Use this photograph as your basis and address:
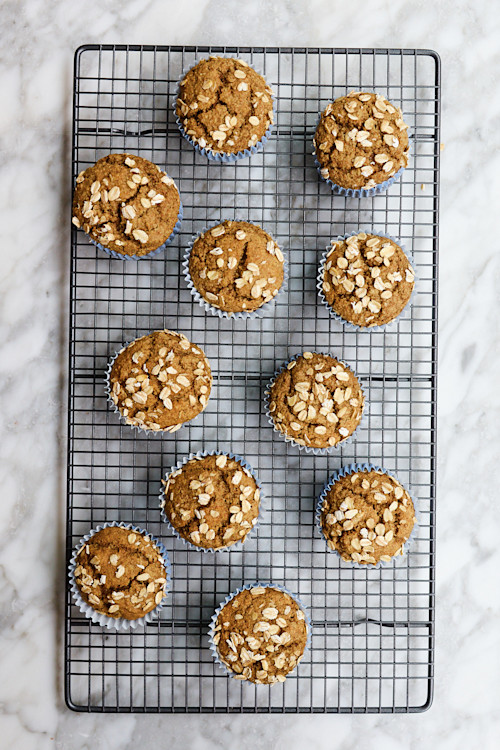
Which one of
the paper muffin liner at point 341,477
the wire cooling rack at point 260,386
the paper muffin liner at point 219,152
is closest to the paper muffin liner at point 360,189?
the wire cooling rack at point 260,386

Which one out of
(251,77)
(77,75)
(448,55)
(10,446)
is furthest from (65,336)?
(448,55)

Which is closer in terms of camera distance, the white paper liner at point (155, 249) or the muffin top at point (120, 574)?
Result: the muffin top at point (120, 574)

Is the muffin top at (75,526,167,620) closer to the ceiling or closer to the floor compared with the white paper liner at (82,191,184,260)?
closer to the floor

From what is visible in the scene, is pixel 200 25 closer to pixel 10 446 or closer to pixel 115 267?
pixel 115 267

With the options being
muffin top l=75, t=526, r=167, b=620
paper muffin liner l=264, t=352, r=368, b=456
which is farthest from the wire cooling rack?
muffin top l=75, t=526, r=167, b=620

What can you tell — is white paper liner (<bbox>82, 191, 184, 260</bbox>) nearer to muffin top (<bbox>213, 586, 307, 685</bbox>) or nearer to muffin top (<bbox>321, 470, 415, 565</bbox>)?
muffin top (<bbox>321, 470, 415, 565</bbox>)

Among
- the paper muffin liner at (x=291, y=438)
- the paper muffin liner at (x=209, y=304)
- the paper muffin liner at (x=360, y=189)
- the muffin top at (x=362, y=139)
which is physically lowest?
the paper muffin liner at (x=291, y=438)

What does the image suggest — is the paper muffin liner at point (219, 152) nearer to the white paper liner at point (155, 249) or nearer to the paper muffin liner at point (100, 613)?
the white paper liner at point (155, 249)

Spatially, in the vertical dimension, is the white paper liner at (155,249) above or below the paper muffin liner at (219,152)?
below
